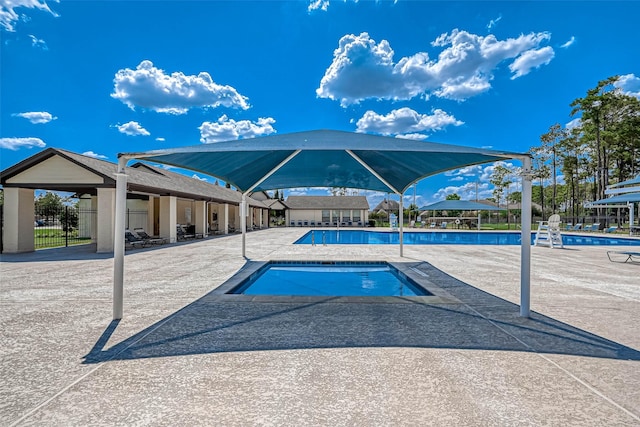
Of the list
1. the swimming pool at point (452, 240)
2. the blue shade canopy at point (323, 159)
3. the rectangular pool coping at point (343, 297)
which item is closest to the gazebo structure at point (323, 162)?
the blue shade canopy at point (323, 159)

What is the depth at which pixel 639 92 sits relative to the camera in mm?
32688

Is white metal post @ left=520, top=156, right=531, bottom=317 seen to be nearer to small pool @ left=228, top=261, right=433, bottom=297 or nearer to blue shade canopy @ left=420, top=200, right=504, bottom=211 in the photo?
small pool @ left=228, top=261, right=433, bottom=297

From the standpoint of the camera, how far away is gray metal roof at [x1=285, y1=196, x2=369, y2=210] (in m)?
42.9

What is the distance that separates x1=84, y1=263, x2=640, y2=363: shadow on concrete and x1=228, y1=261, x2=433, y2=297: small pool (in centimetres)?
158

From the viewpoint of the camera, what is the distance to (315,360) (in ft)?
10.8

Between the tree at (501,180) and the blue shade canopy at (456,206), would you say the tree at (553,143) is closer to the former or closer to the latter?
the tree at (501,180)

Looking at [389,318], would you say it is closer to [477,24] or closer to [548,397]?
[548,397]

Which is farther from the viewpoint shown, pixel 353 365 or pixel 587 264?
pixel 587 264

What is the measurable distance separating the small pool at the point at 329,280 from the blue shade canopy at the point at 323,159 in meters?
2.82

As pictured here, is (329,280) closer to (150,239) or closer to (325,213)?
(150,239)

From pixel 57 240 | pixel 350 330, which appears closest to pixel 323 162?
pixel 350 330

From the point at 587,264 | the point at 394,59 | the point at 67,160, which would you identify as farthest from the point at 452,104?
the point at 67,160

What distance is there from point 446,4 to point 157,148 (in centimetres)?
1755

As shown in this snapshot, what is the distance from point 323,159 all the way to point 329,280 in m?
3.37
